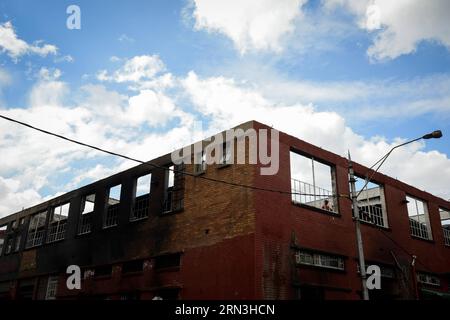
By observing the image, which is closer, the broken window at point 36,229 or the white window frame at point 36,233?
the white window frame at point 36,233

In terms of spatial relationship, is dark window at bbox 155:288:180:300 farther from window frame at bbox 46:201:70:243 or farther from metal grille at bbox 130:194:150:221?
window frame at bbox 46:201:70:243

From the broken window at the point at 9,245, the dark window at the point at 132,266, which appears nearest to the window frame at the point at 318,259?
the dark window at the point at 132,266

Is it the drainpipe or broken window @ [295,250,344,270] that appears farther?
the drainpipe

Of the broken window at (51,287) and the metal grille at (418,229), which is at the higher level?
the metal grille at (418,229)

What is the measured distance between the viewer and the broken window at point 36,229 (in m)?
27.7

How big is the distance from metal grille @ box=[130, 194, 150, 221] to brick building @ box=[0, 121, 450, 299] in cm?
7

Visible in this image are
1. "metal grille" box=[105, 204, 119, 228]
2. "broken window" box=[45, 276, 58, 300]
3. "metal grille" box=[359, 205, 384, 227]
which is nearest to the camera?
"metal grille" box=[359, 205, 384, 227]

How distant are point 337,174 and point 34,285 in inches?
728

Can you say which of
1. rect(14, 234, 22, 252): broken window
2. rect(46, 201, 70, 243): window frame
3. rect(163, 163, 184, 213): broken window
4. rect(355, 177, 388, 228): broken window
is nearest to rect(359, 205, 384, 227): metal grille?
rect(355, 177, 388, 228): broken window

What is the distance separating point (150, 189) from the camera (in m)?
20.5

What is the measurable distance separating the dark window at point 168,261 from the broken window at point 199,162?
361cm

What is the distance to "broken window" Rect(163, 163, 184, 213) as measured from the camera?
18.9 meters

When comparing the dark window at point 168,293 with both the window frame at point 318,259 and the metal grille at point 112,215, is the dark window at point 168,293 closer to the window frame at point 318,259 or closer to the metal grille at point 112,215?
the window frame at point 318,259

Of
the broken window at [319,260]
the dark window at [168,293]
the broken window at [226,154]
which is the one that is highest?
the broken window at [226,154]
